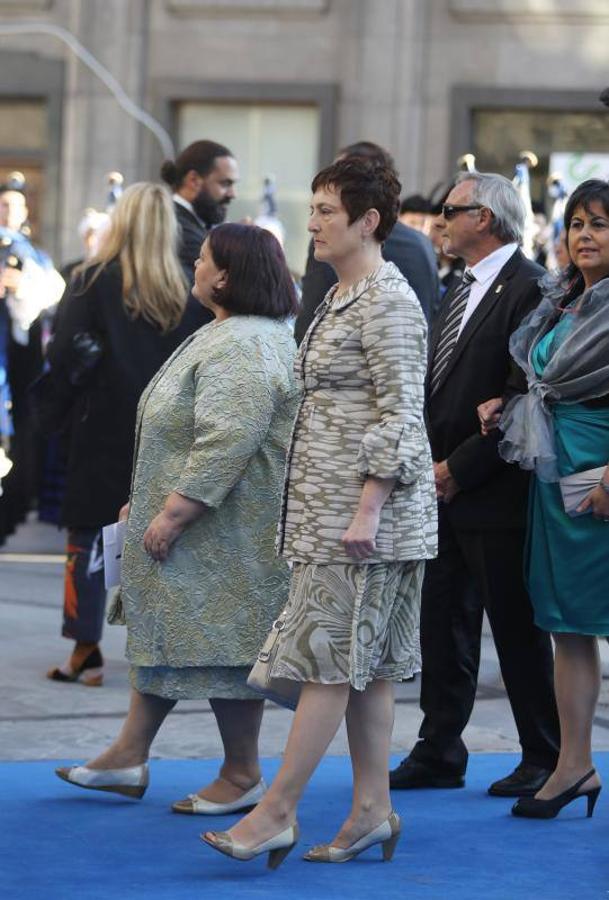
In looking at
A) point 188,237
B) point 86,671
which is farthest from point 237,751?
point 188,237

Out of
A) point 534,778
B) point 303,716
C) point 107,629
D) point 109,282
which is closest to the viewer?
point 303,716

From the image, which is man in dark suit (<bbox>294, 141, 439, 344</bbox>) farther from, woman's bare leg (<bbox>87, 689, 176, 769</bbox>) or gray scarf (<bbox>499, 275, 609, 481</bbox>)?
woman's bare leg (<bbox>87, 689, 176, 769</bbox>)

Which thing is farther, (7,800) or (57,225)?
(57,225)

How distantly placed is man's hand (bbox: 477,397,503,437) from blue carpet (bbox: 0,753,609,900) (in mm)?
1130

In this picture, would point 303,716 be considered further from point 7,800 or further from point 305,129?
point 305,129

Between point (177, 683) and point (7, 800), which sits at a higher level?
point (177, 683)

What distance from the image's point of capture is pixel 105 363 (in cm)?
774

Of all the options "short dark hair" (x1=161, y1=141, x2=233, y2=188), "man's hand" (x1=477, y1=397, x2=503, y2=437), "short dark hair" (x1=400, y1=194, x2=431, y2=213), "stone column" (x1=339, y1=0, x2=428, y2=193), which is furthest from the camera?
"stone column" (x1=339, y1=0, x2=428, y2=193)

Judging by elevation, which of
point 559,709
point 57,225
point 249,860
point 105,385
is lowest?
point 249,860

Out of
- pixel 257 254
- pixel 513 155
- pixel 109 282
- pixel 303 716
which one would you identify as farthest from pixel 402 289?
pixel 513 155

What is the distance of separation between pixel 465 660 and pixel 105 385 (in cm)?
215

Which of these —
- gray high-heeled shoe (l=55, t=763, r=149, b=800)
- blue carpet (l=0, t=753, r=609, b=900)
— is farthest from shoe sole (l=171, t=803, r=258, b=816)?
gray high-heeled shoe (l=55, t=763, r=149, b=800)

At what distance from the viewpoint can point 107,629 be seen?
9328mm

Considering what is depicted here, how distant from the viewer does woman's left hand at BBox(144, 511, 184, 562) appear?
5508 mm
